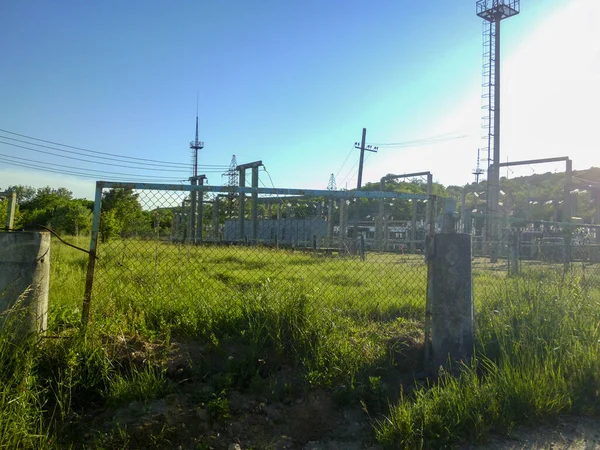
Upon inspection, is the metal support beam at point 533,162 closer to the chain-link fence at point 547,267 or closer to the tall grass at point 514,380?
the chain-link fence at point 547,267

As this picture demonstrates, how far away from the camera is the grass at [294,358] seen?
3.12 metres

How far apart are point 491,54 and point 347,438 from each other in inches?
1172

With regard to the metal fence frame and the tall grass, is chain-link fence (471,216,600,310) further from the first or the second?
the metal fence frame

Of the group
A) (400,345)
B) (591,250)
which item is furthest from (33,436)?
(591,250)

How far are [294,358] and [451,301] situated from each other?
5.31ft

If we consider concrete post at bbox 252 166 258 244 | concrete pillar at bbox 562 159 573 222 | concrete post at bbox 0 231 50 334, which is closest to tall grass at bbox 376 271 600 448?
concrete post at bbox 0 231 50 334

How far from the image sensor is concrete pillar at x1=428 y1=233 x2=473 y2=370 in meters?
4.25

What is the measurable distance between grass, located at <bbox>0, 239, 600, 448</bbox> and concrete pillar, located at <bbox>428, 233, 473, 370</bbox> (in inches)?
8.3

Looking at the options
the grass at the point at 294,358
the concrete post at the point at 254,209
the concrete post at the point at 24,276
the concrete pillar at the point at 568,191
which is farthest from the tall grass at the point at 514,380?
the concrete pillar at the point at 568,191

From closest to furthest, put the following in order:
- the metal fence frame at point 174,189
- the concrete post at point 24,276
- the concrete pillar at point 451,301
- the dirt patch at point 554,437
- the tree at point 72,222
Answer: the dirt patch at point 554,437, the concrete post at point 24,276, the metal fence frame at point 174,189, the concrete pillar at point 451,301, the tree at point 72,222

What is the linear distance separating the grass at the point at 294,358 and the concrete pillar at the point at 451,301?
0.69ft

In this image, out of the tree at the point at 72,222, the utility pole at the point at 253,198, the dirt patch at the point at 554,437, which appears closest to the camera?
the dirt patch at the point at 554,437

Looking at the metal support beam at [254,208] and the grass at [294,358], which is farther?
the metal support beam at [254,208]

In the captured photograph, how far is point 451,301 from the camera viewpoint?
4281mm
